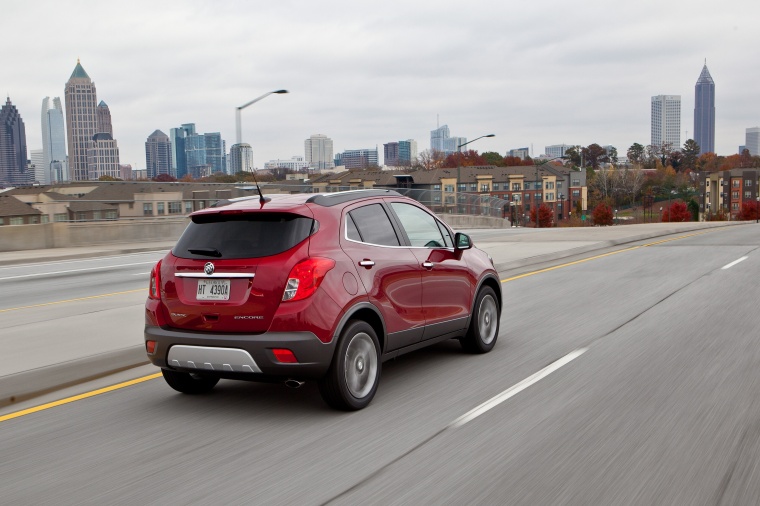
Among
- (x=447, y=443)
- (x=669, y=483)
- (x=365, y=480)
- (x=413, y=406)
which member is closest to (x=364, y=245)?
(x=413, y=406)

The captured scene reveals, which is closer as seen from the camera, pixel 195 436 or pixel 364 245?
pixel 195 436

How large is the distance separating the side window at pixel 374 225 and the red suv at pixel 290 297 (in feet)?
0.04

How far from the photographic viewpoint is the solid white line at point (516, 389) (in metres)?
5.64

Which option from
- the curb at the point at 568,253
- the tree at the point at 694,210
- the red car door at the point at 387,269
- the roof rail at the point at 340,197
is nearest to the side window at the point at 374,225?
the red car door at the point at 387,269

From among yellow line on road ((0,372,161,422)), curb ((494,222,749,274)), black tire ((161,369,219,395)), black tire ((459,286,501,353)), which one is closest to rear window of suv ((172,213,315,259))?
black tire ((161,369,219,395))

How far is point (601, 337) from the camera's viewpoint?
8703mm

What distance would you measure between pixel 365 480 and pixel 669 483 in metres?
1.67

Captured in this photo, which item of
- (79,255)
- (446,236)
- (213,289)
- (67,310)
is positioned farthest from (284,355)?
(79,255)

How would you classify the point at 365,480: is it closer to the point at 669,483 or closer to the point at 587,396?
the point at 669,483

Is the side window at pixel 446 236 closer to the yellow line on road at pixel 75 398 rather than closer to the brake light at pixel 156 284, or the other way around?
the brake light at pixel 156 284

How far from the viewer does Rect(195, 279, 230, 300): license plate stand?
576cm

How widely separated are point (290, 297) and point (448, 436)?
1475mm

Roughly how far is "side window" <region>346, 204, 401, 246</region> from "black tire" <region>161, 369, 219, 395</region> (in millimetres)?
1713

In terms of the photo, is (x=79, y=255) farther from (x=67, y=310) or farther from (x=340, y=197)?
(x=340, y=197)
